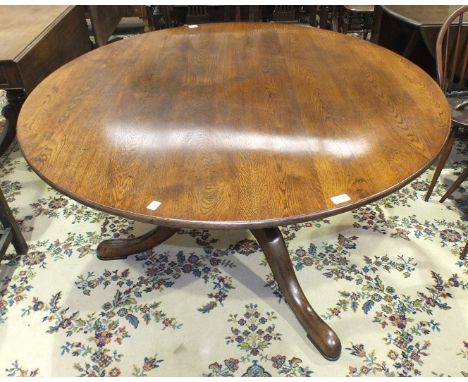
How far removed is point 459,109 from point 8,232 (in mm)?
1873

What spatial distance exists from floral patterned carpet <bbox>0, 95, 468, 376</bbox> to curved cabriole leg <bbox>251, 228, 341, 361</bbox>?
0.18 feet

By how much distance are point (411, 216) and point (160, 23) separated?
265cm

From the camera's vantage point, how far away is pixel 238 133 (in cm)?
103

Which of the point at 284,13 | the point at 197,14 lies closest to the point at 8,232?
the point at 197,14

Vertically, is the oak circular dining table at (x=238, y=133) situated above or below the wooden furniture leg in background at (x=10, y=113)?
above

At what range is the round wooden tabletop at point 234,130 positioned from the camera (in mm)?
828

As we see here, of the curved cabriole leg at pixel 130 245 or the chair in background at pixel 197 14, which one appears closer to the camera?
→ the curved cabriole leg at pixel 130 245

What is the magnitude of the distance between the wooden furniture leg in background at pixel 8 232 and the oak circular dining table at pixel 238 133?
1.12ft

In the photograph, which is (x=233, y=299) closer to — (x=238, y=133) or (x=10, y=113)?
(x=238, y=133)

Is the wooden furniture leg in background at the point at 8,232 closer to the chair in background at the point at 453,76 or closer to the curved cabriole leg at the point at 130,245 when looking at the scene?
the curved cabriole leg at the point at 130,245

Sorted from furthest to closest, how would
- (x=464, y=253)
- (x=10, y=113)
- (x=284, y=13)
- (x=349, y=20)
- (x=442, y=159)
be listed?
(x=284, y=13), (x=349, y=20), (x=10, y=113), (x=442, y=159), (x=464, y=253)

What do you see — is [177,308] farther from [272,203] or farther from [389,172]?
[389,172]

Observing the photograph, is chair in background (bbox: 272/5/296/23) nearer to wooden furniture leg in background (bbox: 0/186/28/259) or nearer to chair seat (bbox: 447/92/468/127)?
chair seat (bbox: 447/92/468/127)

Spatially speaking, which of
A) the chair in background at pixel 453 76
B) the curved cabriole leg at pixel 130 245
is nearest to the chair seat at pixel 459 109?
the chair in background at pixel 453 76
